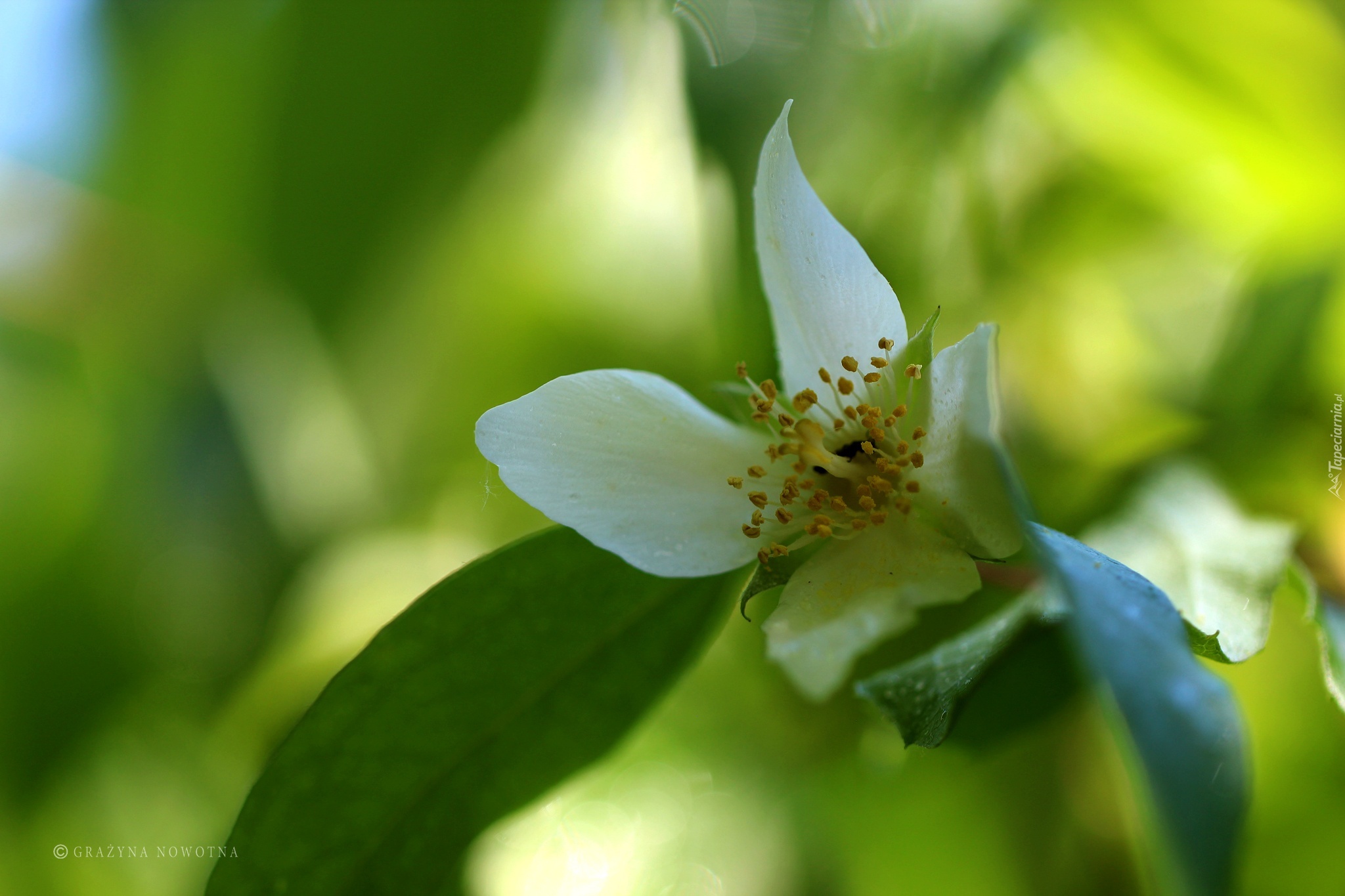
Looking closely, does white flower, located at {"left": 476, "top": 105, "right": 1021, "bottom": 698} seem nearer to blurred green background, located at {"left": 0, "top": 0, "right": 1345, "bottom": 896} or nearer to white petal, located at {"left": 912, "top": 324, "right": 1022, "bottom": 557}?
white petal, located at {"left": 912, "top": 324, "right": 1022, "bottom": 557}

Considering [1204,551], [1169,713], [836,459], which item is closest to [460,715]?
[836,459]

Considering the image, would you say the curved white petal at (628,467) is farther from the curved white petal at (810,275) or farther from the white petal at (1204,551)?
the white petal at (1204,551)

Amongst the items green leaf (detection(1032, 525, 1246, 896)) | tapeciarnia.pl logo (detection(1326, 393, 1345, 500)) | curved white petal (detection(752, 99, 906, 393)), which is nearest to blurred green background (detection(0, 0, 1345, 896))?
tapeciarnia.pl logo (detection(1326, 393, 1345, 500))

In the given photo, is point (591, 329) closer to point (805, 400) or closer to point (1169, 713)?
point (805, 400)

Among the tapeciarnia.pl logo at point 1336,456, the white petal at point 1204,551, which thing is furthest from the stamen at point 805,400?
the tapeciarnia.pl logo at point 1336,456

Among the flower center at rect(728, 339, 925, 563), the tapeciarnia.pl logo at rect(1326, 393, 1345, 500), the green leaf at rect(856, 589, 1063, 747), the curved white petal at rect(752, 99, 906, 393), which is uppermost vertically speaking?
the curved white petal at rect(752, 99, 906, 393)

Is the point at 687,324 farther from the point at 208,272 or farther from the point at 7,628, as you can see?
the point at 7,628
